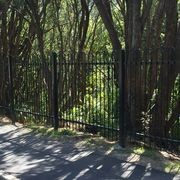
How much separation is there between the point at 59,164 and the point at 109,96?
109 inches

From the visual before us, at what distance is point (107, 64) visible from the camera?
9695 millimetres

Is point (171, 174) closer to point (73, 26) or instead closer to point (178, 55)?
point (178, 55)

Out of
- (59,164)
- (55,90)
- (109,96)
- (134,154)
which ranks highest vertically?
(55,90)

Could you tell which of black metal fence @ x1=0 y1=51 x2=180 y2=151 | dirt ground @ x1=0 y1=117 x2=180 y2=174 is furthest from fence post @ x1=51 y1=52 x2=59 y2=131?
dirt ground @ x1=0 y1=117 x2=180 y2=174

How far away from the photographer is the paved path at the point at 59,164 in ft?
24.5

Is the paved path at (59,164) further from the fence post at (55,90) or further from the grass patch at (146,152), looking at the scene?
the fence post at (55,90)

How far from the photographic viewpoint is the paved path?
7.48 metres

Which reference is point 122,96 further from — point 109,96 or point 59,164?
point 59,164

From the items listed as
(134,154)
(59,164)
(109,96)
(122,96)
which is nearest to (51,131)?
(109,96)

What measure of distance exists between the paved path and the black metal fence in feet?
3.15

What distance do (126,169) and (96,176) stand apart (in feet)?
1.92

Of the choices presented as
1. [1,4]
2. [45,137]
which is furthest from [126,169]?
[1,4]

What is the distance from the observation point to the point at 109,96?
1064cm

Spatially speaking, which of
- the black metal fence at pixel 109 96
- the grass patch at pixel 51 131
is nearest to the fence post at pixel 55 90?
the black metal fence at pixel 109 96
